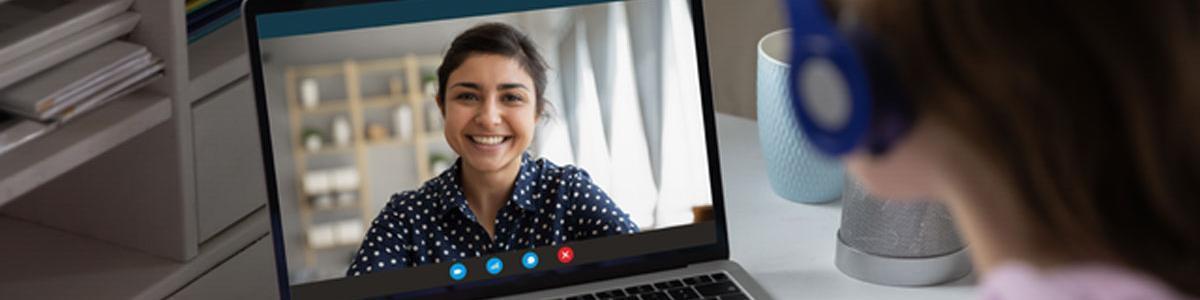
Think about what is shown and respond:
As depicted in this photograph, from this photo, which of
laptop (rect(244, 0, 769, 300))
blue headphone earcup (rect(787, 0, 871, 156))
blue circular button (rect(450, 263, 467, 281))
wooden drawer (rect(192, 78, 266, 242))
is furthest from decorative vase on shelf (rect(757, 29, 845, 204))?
blue headphone earcup (rect(787, 0, 871, 156))

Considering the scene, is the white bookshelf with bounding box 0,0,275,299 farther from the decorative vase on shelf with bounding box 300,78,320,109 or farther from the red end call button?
the red end call button

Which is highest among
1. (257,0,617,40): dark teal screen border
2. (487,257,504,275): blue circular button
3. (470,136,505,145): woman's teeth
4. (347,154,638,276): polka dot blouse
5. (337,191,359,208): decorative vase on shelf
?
(257,0,617,40): dark teal screen border

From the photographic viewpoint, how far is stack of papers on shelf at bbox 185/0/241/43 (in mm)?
1203

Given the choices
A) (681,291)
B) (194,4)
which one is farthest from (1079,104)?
(194,4)

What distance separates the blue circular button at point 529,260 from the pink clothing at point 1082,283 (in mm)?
646

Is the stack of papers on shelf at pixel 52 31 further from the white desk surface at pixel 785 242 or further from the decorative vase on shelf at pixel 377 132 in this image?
A: the white desk surface at pixel 785 242

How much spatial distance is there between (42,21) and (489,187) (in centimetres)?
37

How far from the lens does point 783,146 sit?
4.17ft

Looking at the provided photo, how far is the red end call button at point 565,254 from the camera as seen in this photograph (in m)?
1.07

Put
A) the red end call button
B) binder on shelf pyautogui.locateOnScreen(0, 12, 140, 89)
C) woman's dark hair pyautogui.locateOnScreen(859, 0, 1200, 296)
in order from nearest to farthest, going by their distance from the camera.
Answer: woman's dark hair pyautogui.locateOnScreen(859, 0, 1200, 296) → binder on shelf pyautogui.locateOnScreen(0, 12, 140, 89) → the red end call button

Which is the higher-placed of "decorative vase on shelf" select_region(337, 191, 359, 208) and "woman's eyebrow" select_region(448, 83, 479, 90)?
"woman's eyebrow" select_region(448, 83, 479, 90)

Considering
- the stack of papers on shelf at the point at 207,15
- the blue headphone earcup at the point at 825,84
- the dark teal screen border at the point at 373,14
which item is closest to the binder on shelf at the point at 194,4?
the stack of papers on shelf at the point at 207,15

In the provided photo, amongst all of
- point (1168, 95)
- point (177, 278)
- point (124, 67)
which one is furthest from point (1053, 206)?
point (177, 278)

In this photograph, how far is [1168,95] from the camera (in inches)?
14.9
